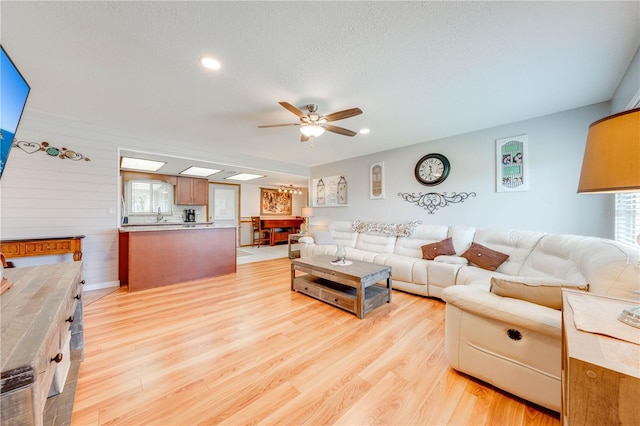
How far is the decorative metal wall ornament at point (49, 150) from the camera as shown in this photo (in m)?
2.93

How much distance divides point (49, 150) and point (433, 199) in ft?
18.9

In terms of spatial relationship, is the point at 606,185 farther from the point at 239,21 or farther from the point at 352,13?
the point at 239,21

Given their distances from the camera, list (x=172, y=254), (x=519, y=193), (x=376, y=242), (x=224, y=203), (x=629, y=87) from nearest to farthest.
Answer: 1. (x=629, y=87)
2. (x=519, y=193)
3. (x=172, y=254)
4. (x=376, y=242)
5. (x=224, y=203)

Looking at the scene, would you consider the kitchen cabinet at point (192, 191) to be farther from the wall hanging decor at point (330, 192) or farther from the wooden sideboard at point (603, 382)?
the wooden sideboard at point (603, 382)

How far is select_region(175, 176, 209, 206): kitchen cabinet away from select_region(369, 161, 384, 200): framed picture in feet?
15.9

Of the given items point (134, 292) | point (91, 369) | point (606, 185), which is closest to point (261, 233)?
point (134, 292)

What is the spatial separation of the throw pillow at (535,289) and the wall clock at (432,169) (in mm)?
2714

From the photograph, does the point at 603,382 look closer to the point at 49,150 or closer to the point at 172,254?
the point at 172,254

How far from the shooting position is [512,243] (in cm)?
292

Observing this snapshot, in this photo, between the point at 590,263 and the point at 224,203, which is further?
the point at 224,203

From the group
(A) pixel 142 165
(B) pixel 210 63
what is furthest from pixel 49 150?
(B) pixel 210 63

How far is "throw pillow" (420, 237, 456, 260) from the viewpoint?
3332 mm

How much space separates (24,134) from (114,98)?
1535mm

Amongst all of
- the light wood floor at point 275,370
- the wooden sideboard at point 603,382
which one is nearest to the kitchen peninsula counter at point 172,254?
the light wood floor at point 275,370
